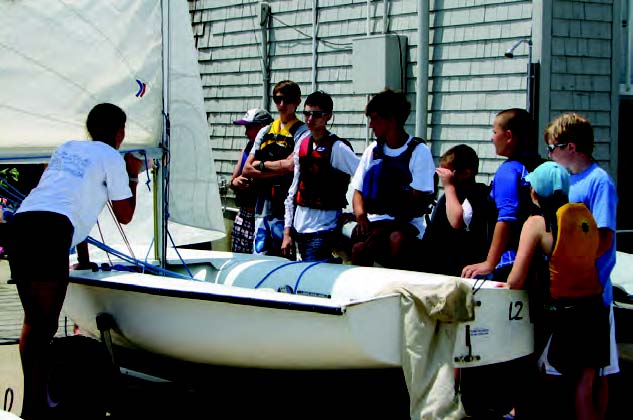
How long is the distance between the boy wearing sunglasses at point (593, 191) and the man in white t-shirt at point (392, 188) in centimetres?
127

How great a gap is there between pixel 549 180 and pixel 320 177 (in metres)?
2.21

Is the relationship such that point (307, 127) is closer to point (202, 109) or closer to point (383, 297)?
point (202, 109)

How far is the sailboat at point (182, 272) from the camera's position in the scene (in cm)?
502

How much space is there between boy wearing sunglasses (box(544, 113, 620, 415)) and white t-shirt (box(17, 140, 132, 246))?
2264 millimetres

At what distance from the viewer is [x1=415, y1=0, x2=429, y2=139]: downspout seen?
33.6 ft

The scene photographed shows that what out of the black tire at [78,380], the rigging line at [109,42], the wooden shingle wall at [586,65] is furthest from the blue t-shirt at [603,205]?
the wooden shingle wall at [586,65]

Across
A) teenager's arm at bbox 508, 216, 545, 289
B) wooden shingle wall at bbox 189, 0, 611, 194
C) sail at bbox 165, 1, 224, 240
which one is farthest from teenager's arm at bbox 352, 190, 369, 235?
wooden shingle wall at bbox 189, 0, 611, 194

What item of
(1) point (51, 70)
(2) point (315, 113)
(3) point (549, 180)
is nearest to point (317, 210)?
(2) point (315, 113)

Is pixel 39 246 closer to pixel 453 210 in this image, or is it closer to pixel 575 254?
pixel 453 210

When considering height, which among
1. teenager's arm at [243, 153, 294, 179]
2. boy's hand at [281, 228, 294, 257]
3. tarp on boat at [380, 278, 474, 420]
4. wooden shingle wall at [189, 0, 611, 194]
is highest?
wooden shingle wall at [189, 0, 611, 194]

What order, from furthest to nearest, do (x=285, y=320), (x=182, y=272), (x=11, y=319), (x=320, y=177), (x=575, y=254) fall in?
1. (x=11, y=319)
2. (x=182, y=272)
3. (x=320, y=177)
4. (x=285, y=320)
5. (x=575, y=254)

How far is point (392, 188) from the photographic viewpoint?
6.55m

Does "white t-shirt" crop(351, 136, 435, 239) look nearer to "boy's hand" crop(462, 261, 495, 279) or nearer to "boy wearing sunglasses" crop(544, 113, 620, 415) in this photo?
"boy's hand" crop(462, 261, 495, 279)

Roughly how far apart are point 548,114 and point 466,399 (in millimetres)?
4191
